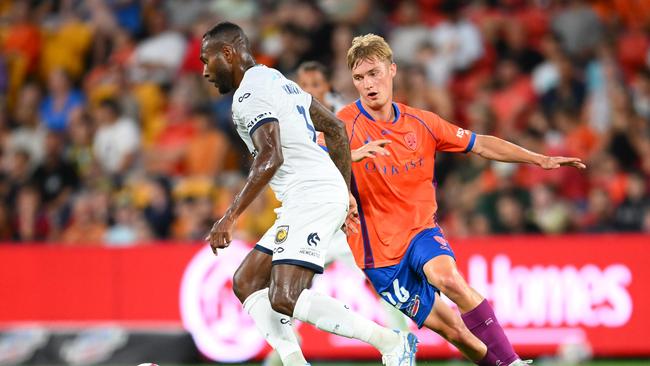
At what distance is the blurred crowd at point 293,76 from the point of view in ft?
Answer: 39.8

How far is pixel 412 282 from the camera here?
728cm

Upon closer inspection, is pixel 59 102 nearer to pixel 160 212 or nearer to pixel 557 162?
pixel 160 212

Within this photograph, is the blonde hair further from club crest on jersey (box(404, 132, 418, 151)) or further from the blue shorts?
the blue shorts

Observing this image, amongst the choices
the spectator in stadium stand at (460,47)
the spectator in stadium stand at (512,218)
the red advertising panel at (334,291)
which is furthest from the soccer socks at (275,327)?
the spectator in stadium stand at (460,47)

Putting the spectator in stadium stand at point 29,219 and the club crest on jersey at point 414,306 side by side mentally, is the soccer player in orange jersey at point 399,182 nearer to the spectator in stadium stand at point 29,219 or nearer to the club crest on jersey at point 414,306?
the club crest on jersey at point 414,306

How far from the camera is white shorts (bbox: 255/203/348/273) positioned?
6.51 metres

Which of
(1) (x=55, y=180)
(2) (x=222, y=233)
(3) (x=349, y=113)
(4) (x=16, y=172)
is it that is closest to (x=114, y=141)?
(1) (x=55, y=180)

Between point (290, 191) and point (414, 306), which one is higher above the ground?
point (290, 191)

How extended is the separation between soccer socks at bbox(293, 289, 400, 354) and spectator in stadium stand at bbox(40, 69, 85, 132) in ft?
30.0

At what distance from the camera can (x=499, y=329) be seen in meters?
7.00

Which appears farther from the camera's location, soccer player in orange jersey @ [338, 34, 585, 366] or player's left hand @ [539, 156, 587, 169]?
soccer player in orange jersey @ [338, 34, 585, 366]

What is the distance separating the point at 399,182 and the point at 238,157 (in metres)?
6.59

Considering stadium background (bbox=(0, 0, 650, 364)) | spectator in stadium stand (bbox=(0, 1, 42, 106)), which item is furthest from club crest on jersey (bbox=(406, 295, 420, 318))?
spectator in stadium stand (bbox=(0, 1, 42, 106))

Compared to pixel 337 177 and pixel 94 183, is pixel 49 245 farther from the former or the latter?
pixel 337 177
